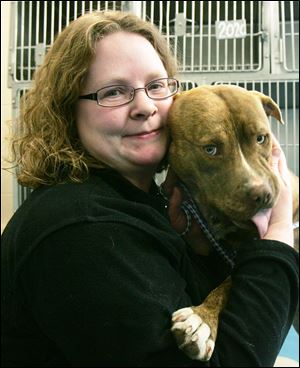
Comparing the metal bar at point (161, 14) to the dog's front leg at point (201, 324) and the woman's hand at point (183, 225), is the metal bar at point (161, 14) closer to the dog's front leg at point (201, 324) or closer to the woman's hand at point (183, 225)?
the woman's hand at point (183, 225)

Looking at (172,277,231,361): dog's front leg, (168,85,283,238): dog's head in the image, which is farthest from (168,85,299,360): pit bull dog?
(172,277,231,361): dog's front leg

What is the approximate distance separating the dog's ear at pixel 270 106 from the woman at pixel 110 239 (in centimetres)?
15

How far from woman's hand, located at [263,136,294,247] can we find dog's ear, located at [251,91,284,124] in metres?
0.04

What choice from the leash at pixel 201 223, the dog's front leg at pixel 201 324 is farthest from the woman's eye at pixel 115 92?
the dog's front leg at pixel 201 324

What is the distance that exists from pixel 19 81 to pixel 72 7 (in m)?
0.18

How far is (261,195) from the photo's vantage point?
2.57ft

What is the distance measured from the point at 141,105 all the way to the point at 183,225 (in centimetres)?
23

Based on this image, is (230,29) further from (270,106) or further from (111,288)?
(111,288)

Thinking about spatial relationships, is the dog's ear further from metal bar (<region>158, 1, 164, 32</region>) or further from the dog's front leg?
the dog's front leg

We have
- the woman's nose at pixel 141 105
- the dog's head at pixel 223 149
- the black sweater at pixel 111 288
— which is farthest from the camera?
the dog's head at pixel 223 149

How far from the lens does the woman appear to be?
62cm

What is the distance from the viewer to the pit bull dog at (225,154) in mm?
807

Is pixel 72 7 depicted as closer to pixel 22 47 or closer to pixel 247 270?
pixel 22 47

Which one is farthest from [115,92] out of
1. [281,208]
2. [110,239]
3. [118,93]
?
[281,208]
